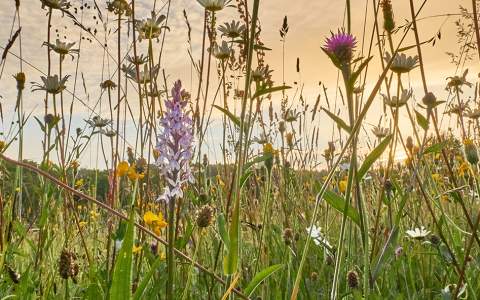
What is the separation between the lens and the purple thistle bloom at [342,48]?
2.38ft

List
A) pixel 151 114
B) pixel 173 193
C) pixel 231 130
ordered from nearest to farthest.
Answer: pixel 173 193 < pixel 151 114 < pixel 231 130

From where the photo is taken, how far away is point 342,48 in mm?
735

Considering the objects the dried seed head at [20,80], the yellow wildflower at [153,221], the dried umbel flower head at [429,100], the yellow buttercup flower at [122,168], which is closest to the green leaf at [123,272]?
the dried umbel flower head at [429,100]

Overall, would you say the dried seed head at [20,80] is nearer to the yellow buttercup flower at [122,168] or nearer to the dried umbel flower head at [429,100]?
the yellow buttercup flower at [122,168]

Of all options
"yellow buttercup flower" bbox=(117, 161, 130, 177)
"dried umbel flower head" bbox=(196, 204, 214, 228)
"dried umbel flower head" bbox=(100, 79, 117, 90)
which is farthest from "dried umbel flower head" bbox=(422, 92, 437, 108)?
"dried umbel flower head" bbox=(100, 79, 117, 90)

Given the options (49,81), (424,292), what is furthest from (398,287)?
(49,81)

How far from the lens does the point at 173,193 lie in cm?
57

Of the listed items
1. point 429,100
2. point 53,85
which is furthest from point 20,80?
point 429,100

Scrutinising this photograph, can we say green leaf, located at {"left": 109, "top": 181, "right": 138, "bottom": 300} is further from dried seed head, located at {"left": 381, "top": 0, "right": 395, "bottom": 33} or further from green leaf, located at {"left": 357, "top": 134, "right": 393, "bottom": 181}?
dried seed head, located at {"left": 381, "top": 0, "right": 395, "bottom": 33}

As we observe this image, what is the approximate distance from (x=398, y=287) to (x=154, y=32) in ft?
3.56

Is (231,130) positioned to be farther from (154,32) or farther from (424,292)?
(424,292)

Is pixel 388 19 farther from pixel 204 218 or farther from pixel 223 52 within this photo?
pixel 223 52

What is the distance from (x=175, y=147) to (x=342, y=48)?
11.4 inches

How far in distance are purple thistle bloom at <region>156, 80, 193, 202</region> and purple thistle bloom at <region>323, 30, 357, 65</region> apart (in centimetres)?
23
